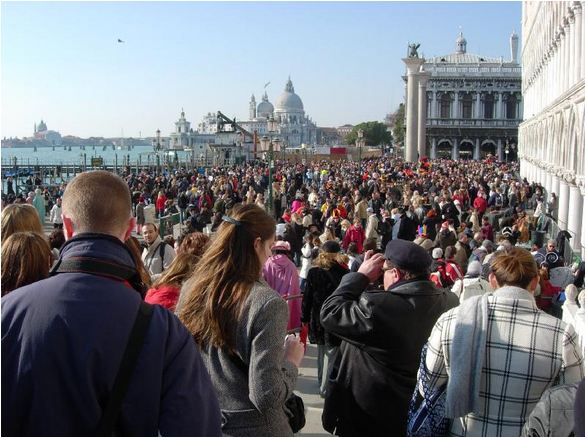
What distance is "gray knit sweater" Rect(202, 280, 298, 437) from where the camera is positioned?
269 centimetres

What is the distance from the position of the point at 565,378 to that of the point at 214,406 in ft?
5.17

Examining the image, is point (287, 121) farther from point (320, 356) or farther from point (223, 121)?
point (320, 356)

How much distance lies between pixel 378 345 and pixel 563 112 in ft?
61.9

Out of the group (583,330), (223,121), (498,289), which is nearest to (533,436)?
(498,289)

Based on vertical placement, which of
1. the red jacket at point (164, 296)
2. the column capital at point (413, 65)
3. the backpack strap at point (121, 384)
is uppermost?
the column capital at point (413, 65)

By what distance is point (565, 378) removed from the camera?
2.96 meters

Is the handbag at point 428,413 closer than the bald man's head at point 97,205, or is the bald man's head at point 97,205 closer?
the bald man's head at point 97,205

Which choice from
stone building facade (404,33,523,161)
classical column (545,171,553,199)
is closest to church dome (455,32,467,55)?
stone building facade (404,33,523,161)

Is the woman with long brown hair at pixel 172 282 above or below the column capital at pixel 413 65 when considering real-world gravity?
below

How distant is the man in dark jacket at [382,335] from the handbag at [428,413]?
7.7 inches

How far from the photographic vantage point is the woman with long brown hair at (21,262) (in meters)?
2.88

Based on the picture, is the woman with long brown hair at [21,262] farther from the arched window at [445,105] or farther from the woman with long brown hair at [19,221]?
the arched window at [445,105]

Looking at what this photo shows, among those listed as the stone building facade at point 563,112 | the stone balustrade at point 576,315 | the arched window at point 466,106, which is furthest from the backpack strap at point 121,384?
the arched window at point 466,106

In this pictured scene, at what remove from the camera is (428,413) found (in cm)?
307
